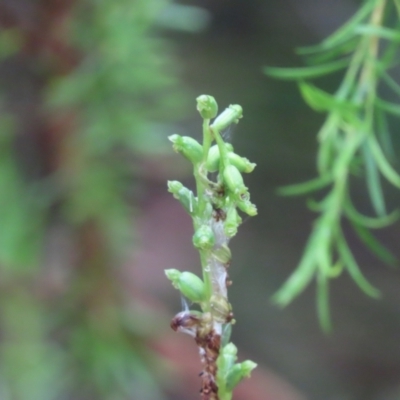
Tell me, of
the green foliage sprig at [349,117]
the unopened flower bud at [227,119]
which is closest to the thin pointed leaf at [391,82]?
the green foliage sprig at [349,117]

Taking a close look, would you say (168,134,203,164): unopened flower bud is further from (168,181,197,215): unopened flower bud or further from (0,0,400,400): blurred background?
(0,0,400,400): blurred background

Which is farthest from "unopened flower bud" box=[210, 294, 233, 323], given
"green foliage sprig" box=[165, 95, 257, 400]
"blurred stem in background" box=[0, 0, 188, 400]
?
"blurred stem in background" box=[0, 0, 188, 400]

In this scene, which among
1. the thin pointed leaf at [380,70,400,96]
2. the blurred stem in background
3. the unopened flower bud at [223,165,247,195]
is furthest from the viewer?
the blurred stem in background

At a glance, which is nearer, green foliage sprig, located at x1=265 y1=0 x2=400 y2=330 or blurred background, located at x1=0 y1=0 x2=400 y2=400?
green foliage sprig, located at x1=265 y1=0 x2=400 y2=330

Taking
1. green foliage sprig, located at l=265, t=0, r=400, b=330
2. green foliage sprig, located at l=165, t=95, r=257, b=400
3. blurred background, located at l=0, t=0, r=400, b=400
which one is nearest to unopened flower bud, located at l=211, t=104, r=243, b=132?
green foliage sprig, located at l=165, t=95, r=257, b=400

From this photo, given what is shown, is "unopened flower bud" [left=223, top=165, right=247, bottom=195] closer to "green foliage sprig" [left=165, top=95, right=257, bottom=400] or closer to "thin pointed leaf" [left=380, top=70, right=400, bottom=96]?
"green foliage sprig" [left=165, top=95, right=257, bottom=400]

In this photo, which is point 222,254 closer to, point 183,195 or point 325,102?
point 183,195

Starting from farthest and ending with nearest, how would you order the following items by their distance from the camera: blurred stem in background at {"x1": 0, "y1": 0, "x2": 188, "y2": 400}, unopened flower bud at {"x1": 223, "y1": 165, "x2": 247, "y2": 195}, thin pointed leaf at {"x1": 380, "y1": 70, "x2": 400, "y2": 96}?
blurred stem in background at {"x1": 0, "y1": 0, "x2": 188, "y2": 400} < thin pointed leaf at {"x1": 380, "y1": 70, "x2": 400, "y2": 96} < unopened flower bud at {"x1": 223, "y1": 165, "x2": 247, "y2": 195}

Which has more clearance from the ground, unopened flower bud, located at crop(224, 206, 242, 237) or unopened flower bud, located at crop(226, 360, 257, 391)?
unopened flower bud, located at crop(224, 206, 242, 237)

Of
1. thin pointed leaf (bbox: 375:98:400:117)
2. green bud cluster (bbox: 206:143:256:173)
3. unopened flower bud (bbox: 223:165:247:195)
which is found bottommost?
unopened flower bud (bbox: 223:165:247:195)

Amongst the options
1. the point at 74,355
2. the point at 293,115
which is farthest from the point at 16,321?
the point at 293,115

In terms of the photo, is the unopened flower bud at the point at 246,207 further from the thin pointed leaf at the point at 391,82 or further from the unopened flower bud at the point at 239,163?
the thin pointed leaf at the point at 391,82
